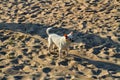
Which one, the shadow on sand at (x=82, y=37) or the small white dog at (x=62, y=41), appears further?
the shadow on sand at (x=82, y=37)

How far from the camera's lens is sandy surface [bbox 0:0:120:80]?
7320mm

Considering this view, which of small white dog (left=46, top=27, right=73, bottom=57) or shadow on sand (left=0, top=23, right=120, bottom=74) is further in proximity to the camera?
shadow on sand (left=0, top=23, right=120, bottom=74)

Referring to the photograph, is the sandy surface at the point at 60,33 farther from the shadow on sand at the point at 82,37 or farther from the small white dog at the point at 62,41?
the small white dog at the point at 62,41

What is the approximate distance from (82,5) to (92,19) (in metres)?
1.30

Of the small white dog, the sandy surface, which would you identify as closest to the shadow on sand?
the sandy surface

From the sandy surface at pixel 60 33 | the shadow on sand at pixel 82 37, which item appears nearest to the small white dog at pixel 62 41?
the sandy surface at pixel 60 33

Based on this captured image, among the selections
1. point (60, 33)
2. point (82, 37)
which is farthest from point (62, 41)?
point (60, 33)

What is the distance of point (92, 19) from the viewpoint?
997cm

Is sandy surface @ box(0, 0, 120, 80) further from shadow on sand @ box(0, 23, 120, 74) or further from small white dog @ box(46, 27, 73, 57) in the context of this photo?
small white dog @ box(46, 27, 73, 57)

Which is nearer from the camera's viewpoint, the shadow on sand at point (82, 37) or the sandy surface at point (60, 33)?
the sandy surface at point (60, 33)

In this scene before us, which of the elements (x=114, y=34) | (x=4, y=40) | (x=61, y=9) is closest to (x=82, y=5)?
(x=61, y=9)

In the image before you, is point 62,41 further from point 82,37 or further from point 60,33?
point 60,33

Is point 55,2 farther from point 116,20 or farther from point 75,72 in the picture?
point 75,72

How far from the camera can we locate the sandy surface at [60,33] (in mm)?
7320
